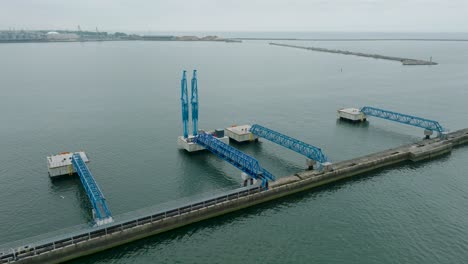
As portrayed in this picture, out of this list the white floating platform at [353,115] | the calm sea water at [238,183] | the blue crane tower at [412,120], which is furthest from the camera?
the white floating platform at [353,115]

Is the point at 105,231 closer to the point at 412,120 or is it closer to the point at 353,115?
the point at 353,115

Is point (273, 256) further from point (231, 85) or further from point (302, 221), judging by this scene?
point (231, 85)

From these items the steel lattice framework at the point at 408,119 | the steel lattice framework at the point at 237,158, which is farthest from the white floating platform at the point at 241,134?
the steel lattice framework at the point at 408,119

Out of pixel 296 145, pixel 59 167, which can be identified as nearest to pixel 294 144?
pixel 296 145

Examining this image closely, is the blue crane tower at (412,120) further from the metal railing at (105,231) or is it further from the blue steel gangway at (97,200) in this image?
the blue steel gangway at (97,200)

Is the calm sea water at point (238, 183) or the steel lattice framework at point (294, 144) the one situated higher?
the steel lattice framework at point (294, 144)

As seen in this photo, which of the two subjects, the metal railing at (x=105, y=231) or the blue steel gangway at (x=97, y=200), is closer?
the metal railing at (x=105, y=231)

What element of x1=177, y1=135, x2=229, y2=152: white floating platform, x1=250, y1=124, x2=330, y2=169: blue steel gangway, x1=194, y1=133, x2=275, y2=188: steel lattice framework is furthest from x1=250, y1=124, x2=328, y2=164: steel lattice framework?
x1=194, y1=133, x2=275, y2=188: steel lattice framework

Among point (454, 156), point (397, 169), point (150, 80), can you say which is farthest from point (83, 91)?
point (454, 156)
